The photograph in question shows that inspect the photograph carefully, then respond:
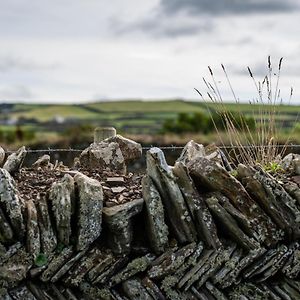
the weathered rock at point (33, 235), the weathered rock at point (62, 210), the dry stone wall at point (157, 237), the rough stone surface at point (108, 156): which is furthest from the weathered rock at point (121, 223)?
the rough stone surface at point (108, 156)

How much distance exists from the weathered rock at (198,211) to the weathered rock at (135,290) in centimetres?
75

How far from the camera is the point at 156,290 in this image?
719 centimetres

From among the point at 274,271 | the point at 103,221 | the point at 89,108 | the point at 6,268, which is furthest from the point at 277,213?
the point at 89,108

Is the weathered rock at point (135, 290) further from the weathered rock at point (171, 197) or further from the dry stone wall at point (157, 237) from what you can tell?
the weathered rock at point (171, 197)

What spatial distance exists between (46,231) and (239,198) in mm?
1877

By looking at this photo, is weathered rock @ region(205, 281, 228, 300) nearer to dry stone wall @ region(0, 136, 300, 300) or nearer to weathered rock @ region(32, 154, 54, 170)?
dry stone wall @ region(0, 136, 300, 300)

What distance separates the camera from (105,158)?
9109 millimetres

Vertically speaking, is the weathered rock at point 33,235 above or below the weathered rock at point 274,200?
below

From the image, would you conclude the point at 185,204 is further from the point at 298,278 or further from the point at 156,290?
the point at 298,278

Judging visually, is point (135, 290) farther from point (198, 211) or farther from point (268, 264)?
point (268, 264)

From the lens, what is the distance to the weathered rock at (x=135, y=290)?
713cm

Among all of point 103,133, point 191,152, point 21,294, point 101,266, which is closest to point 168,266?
point 101,266

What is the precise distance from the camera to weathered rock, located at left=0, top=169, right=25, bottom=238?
6961mm

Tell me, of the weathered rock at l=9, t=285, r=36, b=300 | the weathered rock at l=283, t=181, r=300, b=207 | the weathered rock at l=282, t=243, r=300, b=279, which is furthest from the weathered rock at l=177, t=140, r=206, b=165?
the weathered rock at l=9, t=285, r=36, b=300
